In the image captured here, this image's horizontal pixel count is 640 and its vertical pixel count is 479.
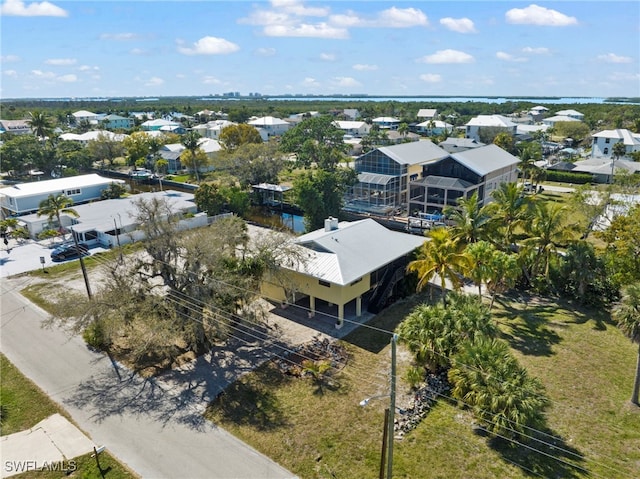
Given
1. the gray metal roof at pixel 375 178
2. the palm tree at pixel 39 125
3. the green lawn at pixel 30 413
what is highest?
the palm tree at pixel 39 125

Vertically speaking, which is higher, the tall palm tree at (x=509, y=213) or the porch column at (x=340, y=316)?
the tall palm tree at (x=509, y=213)

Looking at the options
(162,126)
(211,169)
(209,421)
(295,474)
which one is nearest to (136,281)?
(209,421)

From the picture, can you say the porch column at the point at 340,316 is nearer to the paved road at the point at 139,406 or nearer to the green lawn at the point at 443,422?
the green lawn at the point at 443,422

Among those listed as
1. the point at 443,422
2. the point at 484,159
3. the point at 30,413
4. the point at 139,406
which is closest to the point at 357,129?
the point at 484,159

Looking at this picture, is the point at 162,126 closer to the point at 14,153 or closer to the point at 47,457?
the point at 14,153

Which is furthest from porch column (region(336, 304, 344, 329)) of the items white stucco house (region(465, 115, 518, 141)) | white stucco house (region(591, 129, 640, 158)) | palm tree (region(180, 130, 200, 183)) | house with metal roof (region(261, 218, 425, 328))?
white stucco house (region(465, 115, 518, 141))

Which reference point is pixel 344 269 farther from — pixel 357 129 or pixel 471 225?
pixel 357 129

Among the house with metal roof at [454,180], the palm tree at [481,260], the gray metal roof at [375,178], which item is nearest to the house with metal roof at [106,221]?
the gray metal roof at [375,178]
